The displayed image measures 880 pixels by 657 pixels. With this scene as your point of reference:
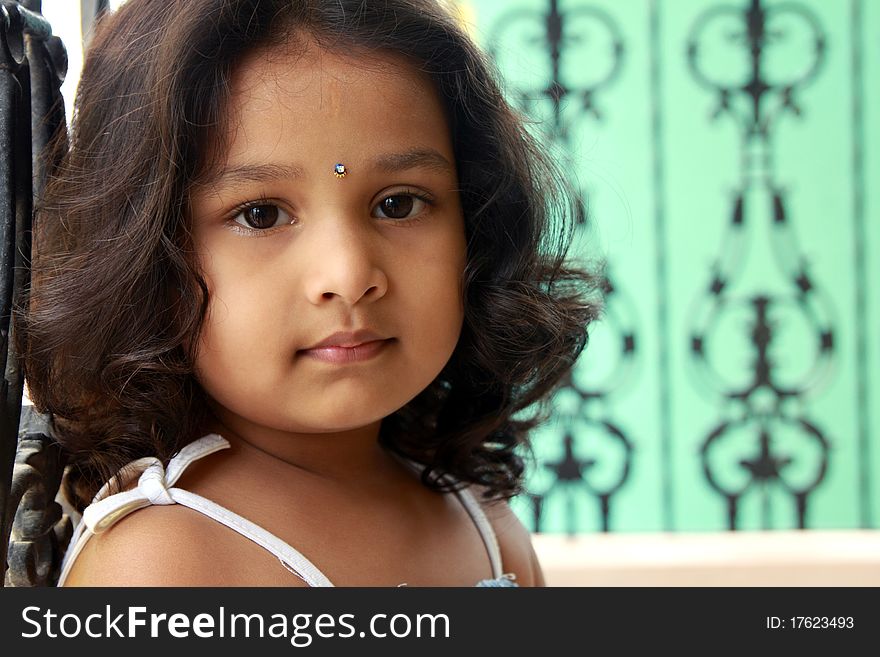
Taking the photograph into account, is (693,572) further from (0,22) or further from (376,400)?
(0,22)

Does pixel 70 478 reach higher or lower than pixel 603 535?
higher

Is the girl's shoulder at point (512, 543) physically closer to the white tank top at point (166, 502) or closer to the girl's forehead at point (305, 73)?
the white tank top at point (166, 502)

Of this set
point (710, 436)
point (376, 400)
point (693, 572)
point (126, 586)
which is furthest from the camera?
point (710, 436)

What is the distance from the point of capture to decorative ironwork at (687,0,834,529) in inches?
80.4

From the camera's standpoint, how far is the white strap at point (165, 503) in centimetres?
86

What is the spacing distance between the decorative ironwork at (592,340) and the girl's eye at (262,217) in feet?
3.99

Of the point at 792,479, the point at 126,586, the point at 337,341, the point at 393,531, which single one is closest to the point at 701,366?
the point at 792,479

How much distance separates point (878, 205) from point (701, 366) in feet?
1.78

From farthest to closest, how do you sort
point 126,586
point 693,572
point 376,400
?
point 693,572 < point 376,400 < point 126,586

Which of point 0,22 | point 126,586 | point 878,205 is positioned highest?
point 878,205

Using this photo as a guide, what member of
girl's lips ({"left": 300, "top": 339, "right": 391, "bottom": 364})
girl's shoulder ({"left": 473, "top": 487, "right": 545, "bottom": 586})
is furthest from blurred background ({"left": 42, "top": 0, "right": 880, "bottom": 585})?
girl's lips ({"left": 300, "top": 339, "right": 391, "bottom": 364})

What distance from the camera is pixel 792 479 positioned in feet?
6.88

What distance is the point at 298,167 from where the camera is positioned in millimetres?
873

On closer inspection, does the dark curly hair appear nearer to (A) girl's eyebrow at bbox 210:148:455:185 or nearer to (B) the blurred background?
(A) girl's eyebrow at bbox 210:148:455:185
